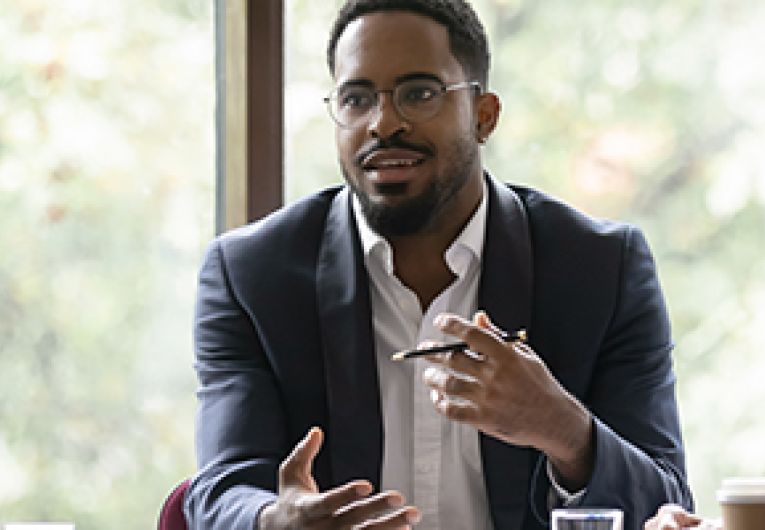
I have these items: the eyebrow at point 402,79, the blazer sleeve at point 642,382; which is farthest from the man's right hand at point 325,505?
the eyebrow at point 402,79

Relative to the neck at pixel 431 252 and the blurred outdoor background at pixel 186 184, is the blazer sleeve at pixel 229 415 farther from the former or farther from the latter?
the blurred outdoor background at pixel 186 184

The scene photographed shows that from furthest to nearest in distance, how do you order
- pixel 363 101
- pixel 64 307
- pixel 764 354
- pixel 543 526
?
pixel 764 354 < pixel 64 307 < pixel 363 101 < pixel 543 526

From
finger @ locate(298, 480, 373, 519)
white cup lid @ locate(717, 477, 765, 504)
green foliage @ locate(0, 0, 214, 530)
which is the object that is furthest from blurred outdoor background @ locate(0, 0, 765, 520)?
white cup lid @ locate(717, 477, 765, 504)

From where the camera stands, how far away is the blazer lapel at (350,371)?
220cm

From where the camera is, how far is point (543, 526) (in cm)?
217

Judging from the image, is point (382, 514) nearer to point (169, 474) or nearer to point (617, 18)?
point (169, 474)

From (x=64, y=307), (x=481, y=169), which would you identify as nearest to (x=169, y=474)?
(x=64, y=307)

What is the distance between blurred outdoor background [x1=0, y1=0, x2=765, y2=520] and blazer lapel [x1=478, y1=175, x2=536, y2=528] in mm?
615

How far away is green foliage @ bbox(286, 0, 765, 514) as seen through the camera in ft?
9.67

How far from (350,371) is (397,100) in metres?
0.46

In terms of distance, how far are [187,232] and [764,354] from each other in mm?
1263

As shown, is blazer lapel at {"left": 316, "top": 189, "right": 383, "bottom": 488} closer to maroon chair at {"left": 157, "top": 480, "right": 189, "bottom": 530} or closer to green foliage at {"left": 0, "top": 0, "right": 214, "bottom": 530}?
maroon chair at {"left": 157, "top": 480, "right": 189, "bottom": 530}

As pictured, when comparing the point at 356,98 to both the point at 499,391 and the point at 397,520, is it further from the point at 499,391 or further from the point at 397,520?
the point at 397,520

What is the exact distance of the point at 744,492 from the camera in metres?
1.54
